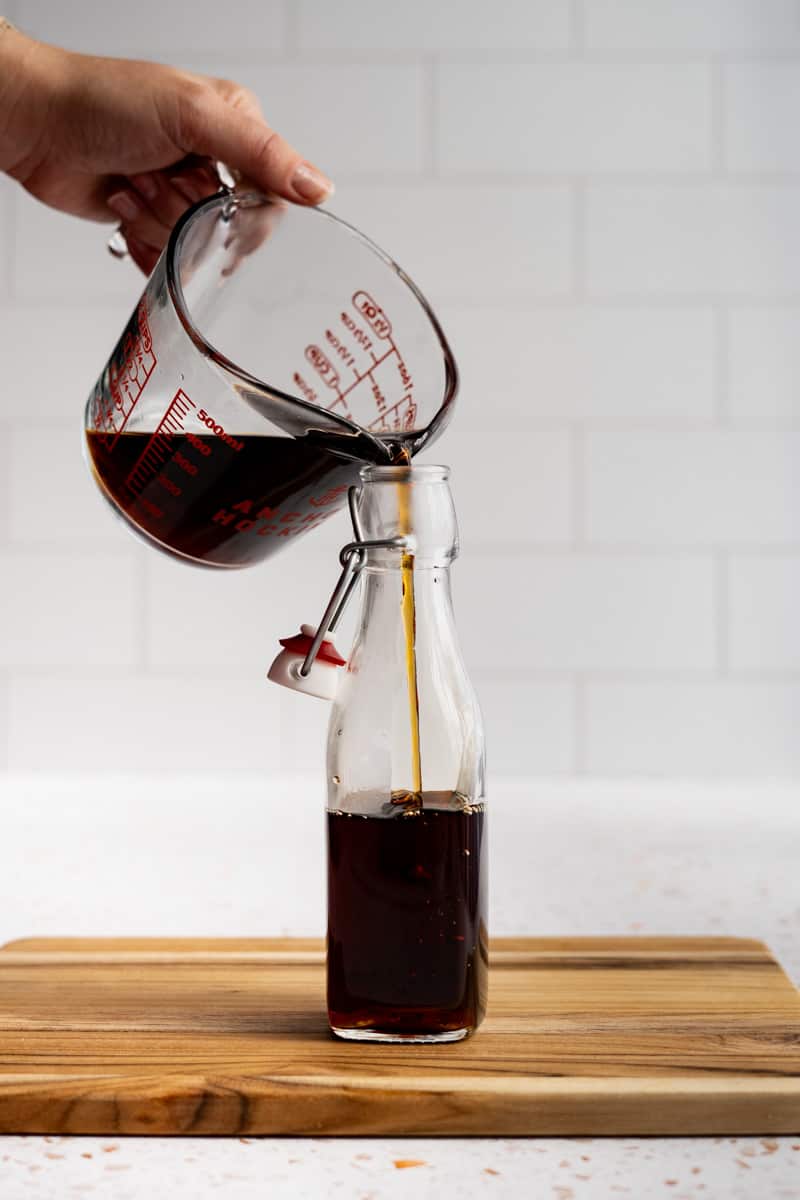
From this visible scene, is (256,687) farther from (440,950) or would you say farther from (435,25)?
(440,950)

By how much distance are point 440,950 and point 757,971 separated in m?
0.21

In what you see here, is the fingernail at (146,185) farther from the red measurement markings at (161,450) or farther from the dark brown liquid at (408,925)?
the dark brown liquid at (408,925)

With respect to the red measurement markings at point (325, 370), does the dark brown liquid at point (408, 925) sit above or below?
below

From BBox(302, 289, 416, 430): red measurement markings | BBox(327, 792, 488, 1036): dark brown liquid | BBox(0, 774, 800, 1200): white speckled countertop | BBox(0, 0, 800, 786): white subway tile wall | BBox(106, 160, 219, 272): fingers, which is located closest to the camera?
BBox(0, 774, 800, 1200): white speckled countertop

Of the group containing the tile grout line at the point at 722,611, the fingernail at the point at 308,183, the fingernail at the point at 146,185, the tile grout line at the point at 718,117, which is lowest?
the tile grout line at the point at 722,611

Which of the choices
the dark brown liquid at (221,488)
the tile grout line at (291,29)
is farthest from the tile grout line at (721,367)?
the dark brown liquid at (221,488)

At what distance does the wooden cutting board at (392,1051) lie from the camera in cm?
50

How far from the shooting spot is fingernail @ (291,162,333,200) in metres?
0.74

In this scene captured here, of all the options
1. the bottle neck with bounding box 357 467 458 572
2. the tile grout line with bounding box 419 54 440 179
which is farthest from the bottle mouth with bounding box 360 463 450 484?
the tile grout line with bounding box 419 54 440 179

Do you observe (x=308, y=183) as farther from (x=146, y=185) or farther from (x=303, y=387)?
(x=146, y=185)

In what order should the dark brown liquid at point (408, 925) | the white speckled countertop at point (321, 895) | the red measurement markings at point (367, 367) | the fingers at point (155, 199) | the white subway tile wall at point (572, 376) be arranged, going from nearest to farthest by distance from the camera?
the white speckled countertop at point (321, 895) → the dark brown liquid at point (408, 925) → the red measurement markings at point (367, 367) → the fingers at point (155, 199) → the white subway tile wall at point (572, 376)

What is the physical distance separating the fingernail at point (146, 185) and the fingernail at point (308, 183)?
223mm

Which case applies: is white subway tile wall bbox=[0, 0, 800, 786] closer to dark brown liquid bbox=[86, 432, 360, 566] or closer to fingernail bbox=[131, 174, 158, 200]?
fingernail bbox=[131, 174, 158, 200]

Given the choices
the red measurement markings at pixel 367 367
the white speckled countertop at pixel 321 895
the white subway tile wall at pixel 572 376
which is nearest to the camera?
the white speckled countertop at pixel 321 895
